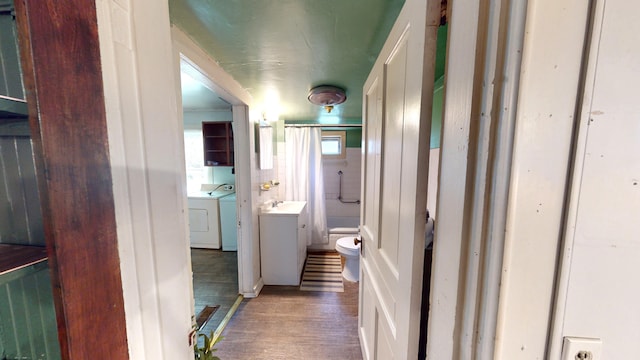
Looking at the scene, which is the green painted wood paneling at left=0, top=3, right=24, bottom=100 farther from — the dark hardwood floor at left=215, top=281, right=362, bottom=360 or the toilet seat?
the toilet seat

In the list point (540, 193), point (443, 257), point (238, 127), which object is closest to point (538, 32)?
point (540, 193)

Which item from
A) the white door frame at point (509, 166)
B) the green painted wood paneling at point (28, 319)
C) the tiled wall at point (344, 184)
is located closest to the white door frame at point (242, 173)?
the green painted wood paneling at point (28, 319)

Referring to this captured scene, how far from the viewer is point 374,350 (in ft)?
3.58

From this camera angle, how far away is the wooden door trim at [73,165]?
35cm

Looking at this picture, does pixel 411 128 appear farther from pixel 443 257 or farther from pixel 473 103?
pixel 443 257

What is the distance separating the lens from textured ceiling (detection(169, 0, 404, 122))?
906mm

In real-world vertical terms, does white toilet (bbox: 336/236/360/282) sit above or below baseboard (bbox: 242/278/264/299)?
above

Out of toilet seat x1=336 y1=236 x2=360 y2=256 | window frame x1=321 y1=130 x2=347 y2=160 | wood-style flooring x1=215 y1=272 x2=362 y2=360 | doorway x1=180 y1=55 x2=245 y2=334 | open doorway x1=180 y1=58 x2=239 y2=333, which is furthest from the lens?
window frame x1=321 y1=130 x2=347 y2=160

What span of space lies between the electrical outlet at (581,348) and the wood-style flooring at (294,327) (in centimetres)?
151

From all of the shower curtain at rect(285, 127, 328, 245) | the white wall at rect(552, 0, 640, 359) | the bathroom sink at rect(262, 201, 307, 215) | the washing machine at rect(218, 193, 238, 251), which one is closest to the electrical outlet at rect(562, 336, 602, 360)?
the white wall at rect(552, 0, 640, 359)

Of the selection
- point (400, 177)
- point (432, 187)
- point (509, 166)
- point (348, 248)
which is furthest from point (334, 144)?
point (509, 166)

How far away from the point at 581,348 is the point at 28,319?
1.09 metres

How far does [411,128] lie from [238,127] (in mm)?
1776

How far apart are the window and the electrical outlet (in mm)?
3336
